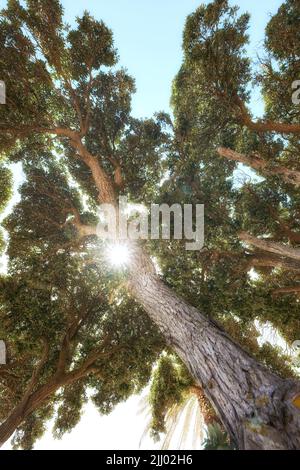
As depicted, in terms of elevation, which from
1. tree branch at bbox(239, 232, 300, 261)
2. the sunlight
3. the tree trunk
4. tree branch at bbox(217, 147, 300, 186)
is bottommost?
the tree trunk

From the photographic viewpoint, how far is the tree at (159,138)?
8.95m

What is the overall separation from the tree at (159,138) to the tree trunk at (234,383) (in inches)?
19.4

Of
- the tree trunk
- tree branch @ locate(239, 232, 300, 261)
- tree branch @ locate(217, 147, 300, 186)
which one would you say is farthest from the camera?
tree branch @ locate(217, 147, 300, 186)

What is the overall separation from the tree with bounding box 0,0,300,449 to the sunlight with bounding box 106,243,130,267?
29 centimetres

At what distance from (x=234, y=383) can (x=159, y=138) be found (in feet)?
32.3

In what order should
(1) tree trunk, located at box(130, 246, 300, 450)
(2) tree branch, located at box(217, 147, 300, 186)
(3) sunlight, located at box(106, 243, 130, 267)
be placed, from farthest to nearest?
(3) sunlight, located at box(106, 243, 130, 267) → (2) tree branch, located at box(217, 147, 300, 186) → (1) tree trunk, located at box(130, 246, 300, 450)

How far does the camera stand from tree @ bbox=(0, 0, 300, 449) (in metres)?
8.95

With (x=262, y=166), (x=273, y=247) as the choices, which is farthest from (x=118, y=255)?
(x=262, y=166)

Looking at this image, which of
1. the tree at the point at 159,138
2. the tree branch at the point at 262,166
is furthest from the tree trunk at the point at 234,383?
the tree branch at the point at 262,166

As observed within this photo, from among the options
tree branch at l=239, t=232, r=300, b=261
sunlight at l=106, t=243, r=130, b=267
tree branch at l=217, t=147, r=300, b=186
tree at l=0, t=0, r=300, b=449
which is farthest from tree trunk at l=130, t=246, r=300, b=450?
Answer: tree branch at l=217, t=147, r=300, b=186

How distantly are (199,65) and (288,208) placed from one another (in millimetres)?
5724

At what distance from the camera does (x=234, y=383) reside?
4.25 meters

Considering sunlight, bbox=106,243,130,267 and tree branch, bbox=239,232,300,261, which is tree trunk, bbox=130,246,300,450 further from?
tree branch, bbox=239,232,300,261
